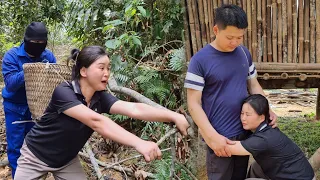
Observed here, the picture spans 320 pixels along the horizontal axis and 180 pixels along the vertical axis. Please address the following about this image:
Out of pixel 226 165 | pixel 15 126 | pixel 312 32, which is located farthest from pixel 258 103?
pixel 15 126

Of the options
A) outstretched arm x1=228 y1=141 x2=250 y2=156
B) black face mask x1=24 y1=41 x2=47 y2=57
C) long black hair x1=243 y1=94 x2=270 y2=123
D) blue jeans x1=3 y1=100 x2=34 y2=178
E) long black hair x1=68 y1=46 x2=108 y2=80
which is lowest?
blue jeans x1=3 y1=100 x2=34 y2=178

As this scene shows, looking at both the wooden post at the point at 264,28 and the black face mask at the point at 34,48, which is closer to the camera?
the wooden post at the point at 264,28

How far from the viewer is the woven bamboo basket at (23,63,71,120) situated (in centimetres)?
277

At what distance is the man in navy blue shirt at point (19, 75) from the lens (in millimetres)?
3346

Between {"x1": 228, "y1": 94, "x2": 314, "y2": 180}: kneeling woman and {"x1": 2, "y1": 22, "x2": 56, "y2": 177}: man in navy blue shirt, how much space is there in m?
1.91

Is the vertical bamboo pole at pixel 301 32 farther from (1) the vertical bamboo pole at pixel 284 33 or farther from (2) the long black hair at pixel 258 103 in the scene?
(2) the long black hair at pixel 258 103

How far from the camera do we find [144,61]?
5.68 m

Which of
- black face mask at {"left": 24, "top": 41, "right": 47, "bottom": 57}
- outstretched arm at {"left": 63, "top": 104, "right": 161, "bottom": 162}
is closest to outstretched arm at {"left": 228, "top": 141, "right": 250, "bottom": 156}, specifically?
outstretched arm at {"left": 63, "top": 104, "right": 161, "bottom": 162}

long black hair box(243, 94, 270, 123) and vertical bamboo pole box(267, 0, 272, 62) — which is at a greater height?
vertical bamboo pole box(267, 0, 272, 62)

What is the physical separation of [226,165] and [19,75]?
6.34 ft

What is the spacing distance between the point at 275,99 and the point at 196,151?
16.3 ft

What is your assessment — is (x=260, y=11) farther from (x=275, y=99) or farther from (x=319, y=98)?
(x=275, y=99)

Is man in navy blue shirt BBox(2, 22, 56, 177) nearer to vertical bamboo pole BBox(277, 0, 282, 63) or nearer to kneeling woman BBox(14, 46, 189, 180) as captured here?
kneeling woman BBox(14, 46, 189, 180)

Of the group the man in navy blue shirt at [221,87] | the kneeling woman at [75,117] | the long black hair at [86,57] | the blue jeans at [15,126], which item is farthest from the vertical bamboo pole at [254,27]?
the blue jeans at [15,126]
